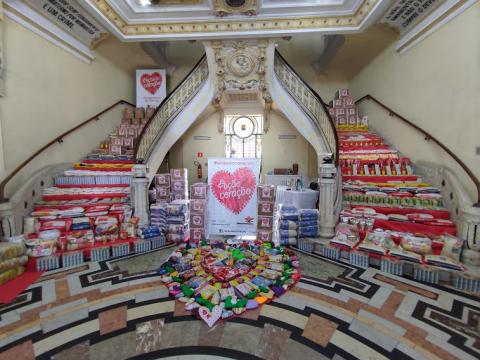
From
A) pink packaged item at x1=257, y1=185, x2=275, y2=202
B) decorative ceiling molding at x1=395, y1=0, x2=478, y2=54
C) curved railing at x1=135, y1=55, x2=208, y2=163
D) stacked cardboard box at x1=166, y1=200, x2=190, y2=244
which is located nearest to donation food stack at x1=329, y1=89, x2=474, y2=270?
pink packaged item at x1=257, y1=185, x2=275, y2=202

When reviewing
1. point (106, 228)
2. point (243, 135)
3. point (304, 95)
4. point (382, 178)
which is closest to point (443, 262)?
point (382, 178)

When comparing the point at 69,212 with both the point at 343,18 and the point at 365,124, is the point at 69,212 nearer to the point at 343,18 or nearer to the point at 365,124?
the point at 343,18

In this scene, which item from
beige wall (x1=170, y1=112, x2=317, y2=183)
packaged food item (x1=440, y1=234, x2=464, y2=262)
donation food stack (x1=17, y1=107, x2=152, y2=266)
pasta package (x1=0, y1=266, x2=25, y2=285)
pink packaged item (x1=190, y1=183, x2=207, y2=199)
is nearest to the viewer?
pasta package (x1=0, y1=266, x2=25, y2=285)

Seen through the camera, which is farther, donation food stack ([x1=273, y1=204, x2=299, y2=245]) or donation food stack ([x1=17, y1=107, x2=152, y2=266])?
donation food stack ([x1=273, y1=204, x2=299, y2=245])

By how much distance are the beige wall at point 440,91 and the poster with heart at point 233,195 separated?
2958 mm

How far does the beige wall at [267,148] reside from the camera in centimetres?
698

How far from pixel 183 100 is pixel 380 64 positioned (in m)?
4.75

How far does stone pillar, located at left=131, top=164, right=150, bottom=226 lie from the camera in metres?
3.61

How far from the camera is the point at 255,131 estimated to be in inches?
282

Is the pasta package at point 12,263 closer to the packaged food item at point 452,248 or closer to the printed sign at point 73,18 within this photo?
the printed sign at point 73,18

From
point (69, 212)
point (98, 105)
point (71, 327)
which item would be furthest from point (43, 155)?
point (71, 327)

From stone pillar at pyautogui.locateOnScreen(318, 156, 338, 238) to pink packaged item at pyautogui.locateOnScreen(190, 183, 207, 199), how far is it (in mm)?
1844

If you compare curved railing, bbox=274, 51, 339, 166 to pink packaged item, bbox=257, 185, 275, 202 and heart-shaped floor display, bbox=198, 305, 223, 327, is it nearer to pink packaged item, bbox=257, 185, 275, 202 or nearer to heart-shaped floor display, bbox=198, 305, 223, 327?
pink packaged item, bbox=257, 185, 275, 202

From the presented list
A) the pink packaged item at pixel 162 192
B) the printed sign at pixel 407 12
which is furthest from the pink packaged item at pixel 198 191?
the printed sign at pixel 407 12
